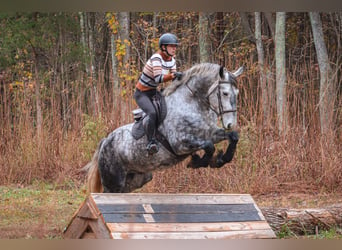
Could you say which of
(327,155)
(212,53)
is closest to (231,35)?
(212,53)

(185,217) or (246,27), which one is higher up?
(246,27)

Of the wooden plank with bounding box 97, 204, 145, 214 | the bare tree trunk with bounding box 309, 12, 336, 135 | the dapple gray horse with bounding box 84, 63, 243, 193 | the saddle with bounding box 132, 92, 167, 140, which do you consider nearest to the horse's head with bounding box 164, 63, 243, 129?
the dapple gray horse with bounding box 84, 63, 243, 193

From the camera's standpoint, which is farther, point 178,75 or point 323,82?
point 323,82

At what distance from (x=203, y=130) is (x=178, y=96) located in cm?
37

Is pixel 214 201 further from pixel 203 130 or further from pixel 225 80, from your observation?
pixel 225 80

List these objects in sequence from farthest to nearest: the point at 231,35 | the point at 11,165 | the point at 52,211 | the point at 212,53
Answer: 1. the point at 231,35
2. the point at 212,53
3. the point at 11,165
4. the point at 52,211

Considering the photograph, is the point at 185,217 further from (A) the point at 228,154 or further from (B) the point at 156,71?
(B) the point at 156,71

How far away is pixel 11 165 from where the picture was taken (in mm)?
6648

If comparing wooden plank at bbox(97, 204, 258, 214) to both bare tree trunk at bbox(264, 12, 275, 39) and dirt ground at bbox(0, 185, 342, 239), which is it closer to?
dirt ground at bbox(0, 185, 342, 239)

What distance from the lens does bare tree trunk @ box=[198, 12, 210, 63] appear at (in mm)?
7023

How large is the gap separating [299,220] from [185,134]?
55.9 inches

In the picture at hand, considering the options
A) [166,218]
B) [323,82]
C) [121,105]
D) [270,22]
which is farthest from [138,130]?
[270,22]

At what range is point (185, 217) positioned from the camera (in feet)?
15.0

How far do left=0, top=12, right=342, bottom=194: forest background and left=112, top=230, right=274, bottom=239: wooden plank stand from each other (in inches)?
72.3
